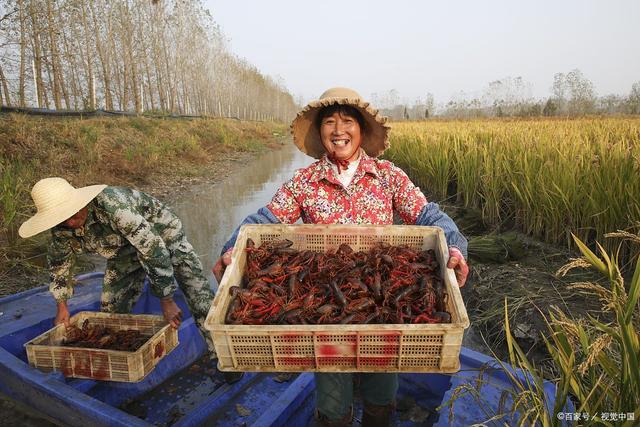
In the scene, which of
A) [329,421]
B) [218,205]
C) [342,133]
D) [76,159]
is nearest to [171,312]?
[329,421]

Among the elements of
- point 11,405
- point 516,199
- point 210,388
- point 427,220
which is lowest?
point 210,388

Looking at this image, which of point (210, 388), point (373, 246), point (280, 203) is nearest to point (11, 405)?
point (210, 388)

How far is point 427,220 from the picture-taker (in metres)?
2.40

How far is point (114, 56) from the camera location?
2467 centimetres

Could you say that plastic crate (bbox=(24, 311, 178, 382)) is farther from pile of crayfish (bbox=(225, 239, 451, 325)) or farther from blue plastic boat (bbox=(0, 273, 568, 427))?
pile of crayfish (bbox=(225, 239, 451, 325))

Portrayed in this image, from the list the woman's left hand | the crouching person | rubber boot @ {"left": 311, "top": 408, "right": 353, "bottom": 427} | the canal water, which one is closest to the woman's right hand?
the crouching person

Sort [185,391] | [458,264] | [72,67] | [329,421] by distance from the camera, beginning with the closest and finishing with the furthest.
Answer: [458,264] < [329,421] < [185,391] < [72,67]

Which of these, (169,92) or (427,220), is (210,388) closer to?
(427,220)

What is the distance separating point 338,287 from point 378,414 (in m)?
0.93

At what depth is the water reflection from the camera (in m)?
6.91

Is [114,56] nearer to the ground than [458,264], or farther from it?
farther from it

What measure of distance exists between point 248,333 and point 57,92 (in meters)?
23.2

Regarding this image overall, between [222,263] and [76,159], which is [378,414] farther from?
[76,159]

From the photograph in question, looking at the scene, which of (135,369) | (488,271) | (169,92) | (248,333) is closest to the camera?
(248,333)
